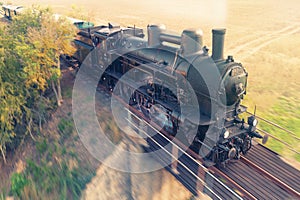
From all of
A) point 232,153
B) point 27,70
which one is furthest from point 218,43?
point 27,70

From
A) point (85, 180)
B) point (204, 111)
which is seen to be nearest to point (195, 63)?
point (204, 111)

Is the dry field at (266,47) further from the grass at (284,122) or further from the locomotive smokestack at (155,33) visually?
the locomotive smokestack at (155,33)

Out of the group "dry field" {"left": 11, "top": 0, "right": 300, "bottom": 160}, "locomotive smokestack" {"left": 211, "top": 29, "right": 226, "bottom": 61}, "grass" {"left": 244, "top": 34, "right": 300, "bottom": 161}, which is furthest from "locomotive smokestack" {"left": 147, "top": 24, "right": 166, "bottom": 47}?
"dry field" {"left": 11, "top": 0, "right": 300, "bottom": 160}

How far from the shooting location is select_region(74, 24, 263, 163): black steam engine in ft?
31.7

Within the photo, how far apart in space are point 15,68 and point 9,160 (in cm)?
591

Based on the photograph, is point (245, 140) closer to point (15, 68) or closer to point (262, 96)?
point (262, 96)

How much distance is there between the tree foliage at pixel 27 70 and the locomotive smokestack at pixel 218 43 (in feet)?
33.6

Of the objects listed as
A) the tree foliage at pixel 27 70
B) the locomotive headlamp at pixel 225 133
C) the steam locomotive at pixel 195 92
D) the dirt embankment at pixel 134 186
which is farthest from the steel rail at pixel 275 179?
the tree foliage at pixel 27 70

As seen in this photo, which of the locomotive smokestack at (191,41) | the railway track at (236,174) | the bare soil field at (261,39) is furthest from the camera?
the bare soil field at (261,39)

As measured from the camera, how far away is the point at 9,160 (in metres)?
15.5

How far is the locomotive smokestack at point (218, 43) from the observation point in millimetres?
9546

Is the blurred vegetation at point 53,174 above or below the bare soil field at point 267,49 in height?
below

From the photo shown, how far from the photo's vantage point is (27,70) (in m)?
14.1

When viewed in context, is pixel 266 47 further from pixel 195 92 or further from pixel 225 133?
pixel 225 133
